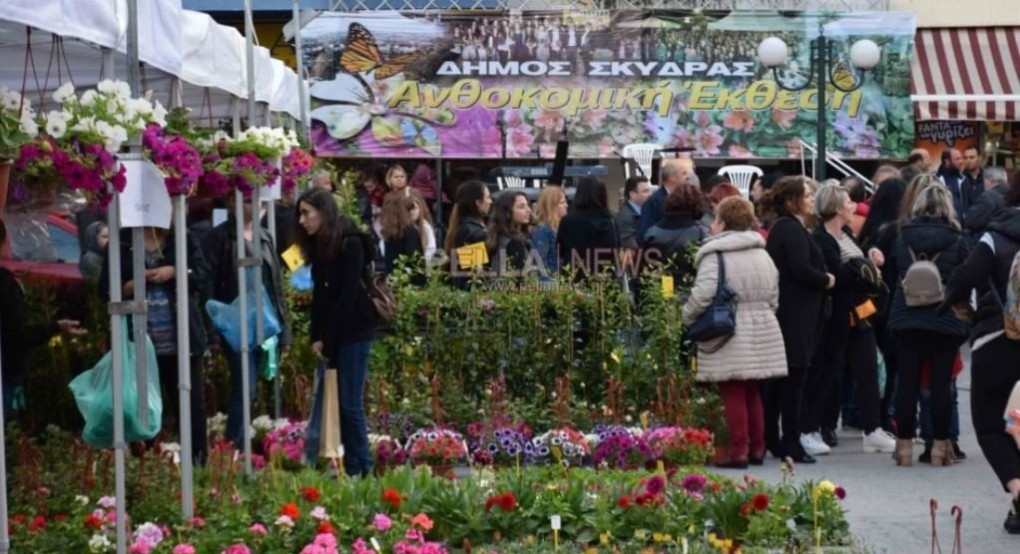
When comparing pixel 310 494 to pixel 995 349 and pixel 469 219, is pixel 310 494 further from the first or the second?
pixel 469 219

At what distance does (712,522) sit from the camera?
29.6ft

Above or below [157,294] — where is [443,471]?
below

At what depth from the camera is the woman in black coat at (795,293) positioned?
12531mm

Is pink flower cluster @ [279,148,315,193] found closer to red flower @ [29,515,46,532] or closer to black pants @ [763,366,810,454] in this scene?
black pants @ [763,366,810,454]

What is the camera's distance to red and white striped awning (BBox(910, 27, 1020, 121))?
2500 centimetres

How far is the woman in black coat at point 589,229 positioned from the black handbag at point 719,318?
2.53m

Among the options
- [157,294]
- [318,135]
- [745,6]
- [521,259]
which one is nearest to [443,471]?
[157,294]

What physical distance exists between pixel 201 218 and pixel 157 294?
3476 millimetres

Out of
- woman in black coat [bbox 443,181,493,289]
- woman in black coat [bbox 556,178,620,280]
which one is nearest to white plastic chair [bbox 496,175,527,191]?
woman in black coat [bbox 443,181,493,289]

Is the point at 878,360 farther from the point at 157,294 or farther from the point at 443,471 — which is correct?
the point at 157,294

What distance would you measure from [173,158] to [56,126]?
1244 mm

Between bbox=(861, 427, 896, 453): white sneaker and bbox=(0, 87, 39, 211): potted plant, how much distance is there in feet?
25.0

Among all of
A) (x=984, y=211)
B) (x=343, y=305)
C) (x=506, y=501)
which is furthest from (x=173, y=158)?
(x=984, y=211)

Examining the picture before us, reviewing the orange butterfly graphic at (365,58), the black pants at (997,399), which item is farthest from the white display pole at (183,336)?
the orange butterfly graphic at (365,58)
